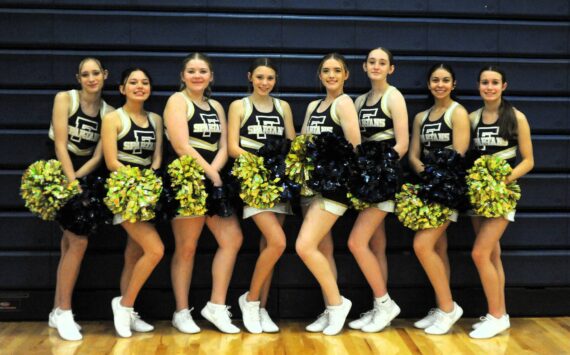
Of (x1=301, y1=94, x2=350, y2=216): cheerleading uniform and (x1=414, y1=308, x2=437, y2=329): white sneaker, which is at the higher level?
(x1=301, y1=94, x2=350, y2=216): cheerleading uniform

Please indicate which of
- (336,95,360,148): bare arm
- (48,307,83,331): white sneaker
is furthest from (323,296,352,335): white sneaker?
(48,307,83,331): white sneaker

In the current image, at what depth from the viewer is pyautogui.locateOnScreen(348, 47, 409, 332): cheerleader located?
468 cm

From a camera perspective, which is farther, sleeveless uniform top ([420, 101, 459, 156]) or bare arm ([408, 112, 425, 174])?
bare arm ([408, 112, 425, 174])

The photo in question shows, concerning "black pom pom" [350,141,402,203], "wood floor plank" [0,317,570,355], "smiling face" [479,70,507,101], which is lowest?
"wood floor plank" [0,317,570,355]

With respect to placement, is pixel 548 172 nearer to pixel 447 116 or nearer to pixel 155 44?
pixel 447 116

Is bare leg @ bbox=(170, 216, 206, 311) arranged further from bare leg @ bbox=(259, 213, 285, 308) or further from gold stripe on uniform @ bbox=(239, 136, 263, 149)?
gold stripe on uniform @ bbox=(239, 136, 263, 149)

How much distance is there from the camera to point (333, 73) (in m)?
4.66

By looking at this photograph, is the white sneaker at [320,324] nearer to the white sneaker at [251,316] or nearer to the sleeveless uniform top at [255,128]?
the white sneaker at [251,316]

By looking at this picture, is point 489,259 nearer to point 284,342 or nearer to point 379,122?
point 379,122

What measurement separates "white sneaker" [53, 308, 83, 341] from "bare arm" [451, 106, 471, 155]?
2.69 meters

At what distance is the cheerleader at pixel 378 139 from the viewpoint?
468 centimetres

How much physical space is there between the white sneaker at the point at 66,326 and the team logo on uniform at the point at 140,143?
3.63ft

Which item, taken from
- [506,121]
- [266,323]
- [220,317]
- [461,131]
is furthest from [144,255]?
[506,121]

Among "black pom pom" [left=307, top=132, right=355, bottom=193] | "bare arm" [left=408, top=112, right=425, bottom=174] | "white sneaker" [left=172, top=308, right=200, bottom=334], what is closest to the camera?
"black pom pom" [left=307, top=132, right=355, bottom=193]
